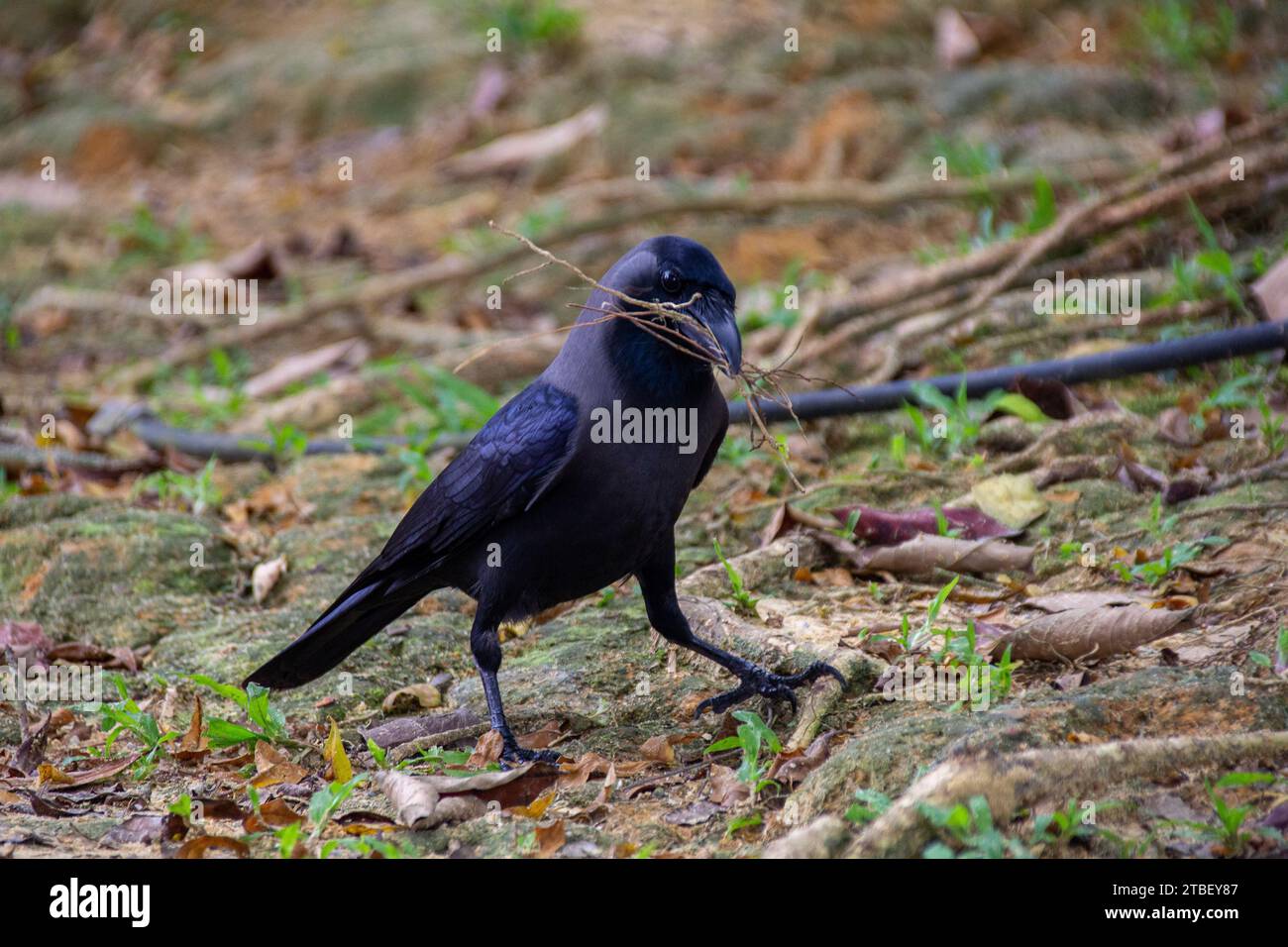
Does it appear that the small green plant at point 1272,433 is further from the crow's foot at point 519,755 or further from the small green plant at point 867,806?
the crow's foot at point 519,755

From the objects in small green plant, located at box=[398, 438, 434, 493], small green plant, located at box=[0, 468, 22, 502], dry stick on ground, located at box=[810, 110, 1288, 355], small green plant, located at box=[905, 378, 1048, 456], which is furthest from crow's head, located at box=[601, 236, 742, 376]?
small green plant, located at box=[0, 468, 22, 502]

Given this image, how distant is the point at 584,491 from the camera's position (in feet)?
10.4

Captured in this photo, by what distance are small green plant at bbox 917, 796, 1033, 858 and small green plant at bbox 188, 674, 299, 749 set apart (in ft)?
5.42

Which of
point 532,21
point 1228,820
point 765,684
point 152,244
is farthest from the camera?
point 532,21

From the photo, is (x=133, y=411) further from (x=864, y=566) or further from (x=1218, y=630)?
(x=1218, y=630)

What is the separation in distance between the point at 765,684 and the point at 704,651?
0.20 metres

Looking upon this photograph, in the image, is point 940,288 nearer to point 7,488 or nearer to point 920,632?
point 920,632

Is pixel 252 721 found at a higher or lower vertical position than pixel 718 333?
lower

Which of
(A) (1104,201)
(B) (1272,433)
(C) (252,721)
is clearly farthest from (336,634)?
(A) (1104,201)

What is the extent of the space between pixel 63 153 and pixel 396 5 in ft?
9.65

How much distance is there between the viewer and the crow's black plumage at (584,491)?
314cm

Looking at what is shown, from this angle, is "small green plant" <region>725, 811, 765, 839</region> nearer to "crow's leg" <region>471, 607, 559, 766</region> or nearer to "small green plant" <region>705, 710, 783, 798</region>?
"small green plant" <region>705, 710, 783, 798</region>

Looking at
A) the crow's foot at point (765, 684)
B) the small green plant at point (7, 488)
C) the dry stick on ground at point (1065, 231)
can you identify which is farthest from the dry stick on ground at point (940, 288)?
the small green plant at point (7, 488)

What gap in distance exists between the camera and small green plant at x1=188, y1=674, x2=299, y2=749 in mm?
3188
